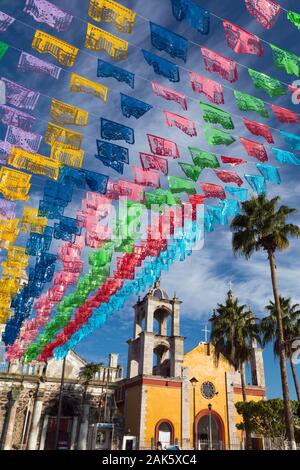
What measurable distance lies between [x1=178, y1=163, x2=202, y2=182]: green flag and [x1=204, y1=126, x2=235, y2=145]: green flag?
152 centimetres

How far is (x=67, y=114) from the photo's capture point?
1241 centimetres

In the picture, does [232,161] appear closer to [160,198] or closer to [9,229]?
[160,198]

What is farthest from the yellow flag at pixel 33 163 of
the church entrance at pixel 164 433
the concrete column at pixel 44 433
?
the concrete column at pixel 44 433

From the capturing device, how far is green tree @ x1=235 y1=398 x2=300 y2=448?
2566cm

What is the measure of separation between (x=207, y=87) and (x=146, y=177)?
435 centimetres

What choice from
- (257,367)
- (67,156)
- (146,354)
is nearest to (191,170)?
(67,156)

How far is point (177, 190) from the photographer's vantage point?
1509 centimetres

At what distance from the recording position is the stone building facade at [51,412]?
3241 cm

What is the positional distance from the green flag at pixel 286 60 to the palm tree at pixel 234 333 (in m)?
25.1

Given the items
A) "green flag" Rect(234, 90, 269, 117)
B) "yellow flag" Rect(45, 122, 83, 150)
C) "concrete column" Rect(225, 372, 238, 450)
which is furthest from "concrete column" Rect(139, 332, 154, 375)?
"green flag" Rect(234, 90, 269, 117)

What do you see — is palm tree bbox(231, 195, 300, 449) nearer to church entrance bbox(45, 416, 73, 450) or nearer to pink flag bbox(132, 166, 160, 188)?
pink flag bbox(132, 166, 160, 188)

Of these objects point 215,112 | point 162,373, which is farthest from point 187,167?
point 162,373

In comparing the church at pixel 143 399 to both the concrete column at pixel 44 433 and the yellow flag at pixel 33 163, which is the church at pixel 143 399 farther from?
the yellow flag at pixel 33 163
